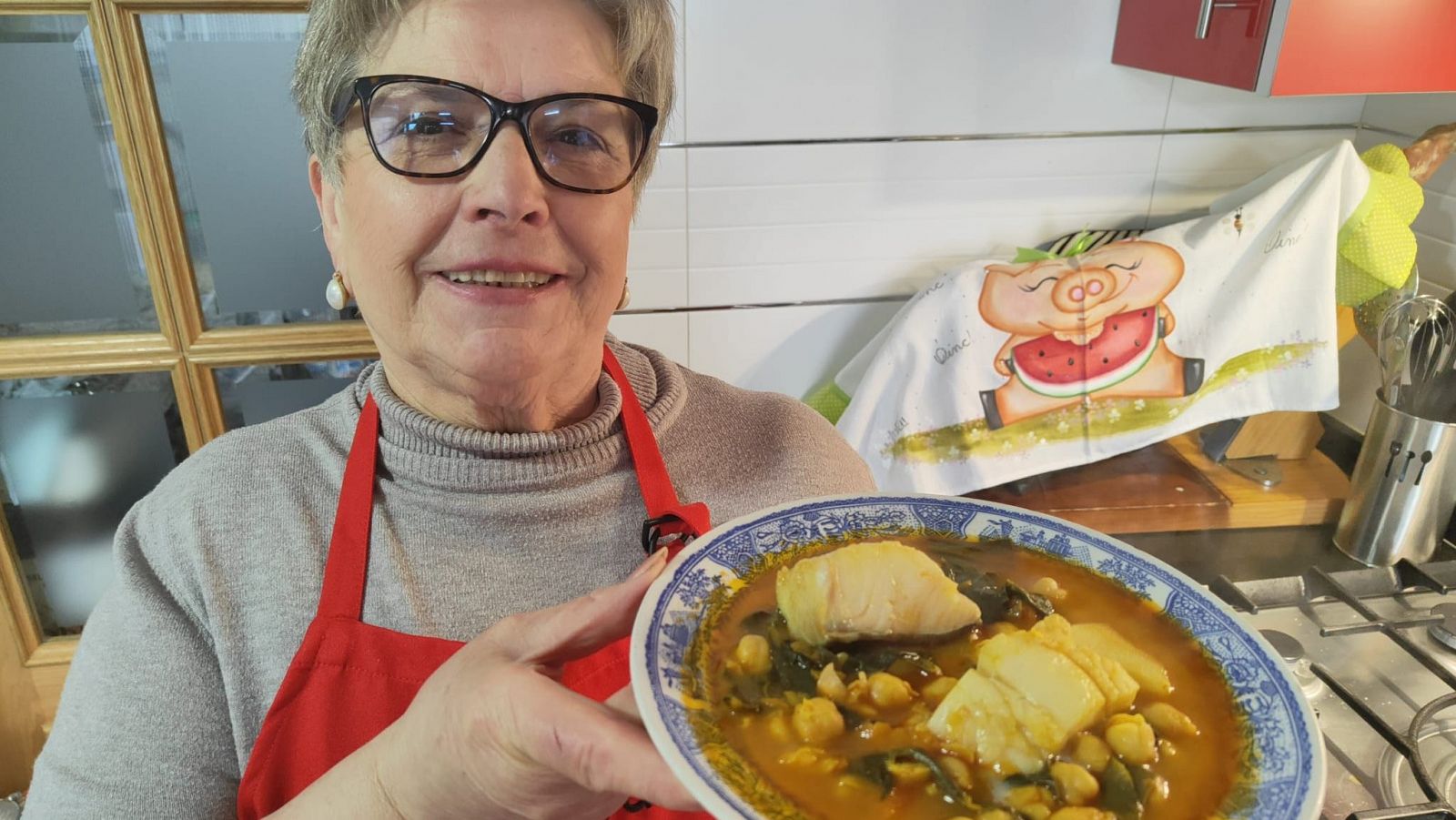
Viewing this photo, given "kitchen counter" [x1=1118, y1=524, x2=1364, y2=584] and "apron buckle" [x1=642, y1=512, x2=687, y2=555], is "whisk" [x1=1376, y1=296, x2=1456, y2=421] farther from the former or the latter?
"apron buckle" [x1=642, y1=512, x2=687, y2=555]

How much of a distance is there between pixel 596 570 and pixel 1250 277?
1.32 m

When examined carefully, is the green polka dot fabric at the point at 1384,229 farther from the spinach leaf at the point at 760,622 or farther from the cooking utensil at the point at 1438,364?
the spinach leaf at the point at 760,622

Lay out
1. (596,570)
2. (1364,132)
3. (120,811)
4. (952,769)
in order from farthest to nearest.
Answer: (1364,132) → (596,570) → (120,811) → (952,769)

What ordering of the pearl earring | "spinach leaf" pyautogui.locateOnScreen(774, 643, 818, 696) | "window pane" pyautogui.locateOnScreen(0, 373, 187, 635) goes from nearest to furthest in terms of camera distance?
"spinach leaf" pyautogui.locateOnScreen(774, 643, 818, 696) < the pearl earring < "window pane" pyautogui.locateOnScreen(0, 373, 187, 635)

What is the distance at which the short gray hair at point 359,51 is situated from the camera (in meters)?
0.91

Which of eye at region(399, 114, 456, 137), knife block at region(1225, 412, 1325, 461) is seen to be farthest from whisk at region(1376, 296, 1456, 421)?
eye at region(399, 114, 456, 137)

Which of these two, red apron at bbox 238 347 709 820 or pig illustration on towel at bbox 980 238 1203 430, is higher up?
pig illustration on towel at bbox 980 238 1203 430

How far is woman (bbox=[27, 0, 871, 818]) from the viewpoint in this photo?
34.6 inches

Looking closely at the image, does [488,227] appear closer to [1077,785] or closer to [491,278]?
[491,278]

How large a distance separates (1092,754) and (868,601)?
0.53ft

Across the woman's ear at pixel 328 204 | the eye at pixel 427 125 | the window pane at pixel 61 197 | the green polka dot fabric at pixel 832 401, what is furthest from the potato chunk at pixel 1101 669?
the window pane at pixel 61 197

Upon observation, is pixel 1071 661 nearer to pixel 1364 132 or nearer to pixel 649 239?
pixel 649 239

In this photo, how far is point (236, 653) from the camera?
972 mm

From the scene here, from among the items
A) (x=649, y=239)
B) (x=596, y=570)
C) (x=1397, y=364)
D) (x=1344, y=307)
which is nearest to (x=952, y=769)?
(x=596, y=570)
